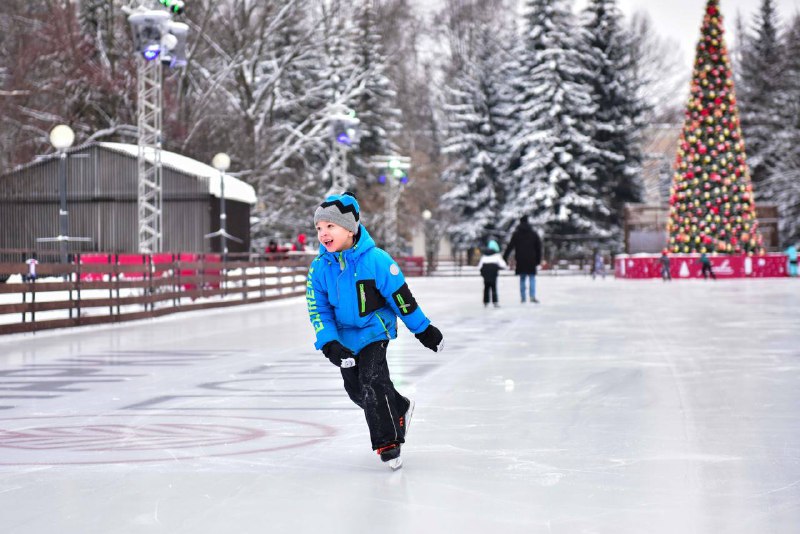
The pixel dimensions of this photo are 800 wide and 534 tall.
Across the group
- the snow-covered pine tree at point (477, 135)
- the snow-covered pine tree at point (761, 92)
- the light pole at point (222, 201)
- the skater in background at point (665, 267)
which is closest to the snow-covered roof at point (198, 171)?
the light pole at point (222, 201)

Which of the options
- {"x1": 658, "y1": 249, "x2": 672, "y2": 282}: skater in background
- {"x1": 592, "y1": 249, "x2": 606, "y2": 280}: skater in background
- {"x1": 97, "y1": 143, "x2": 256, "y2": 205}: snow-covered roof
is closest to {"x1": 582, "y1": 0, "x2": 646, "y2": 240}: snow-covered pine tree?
{"x1": 592, "y1": 249, "x2": 606, "y2": 280}: skater in background

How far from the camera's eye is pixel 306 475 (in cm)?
609

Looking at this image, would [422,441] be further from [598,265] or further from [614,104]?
[614,104]

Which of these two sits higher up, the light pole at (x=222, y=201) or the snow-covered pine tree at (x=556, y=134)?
the snow-covered pine tree at (x=556, y=134)

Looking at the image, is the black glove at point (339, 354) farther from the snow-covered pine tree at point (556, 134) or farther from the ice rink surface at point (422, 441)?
the snow-covered pine tree at point (556, 134)

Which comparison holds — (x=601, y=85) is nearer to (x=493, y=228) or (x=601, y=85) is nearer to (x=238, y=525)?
(x=493, y=228)

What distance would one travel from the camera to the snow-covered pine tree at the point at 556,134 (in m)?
63.3

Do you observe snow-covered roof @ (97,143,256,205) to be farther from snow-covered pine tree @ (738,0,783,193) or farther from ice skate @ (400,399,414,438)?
snow-covered pine tree @ (738,0,783,193)

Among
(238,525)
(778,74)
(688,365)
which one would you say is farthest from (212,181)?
(778,74)

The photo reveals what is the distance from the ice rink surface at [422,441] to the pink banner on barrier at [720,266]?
31.0 m

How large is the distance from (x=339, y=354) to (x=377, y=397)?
316 mm

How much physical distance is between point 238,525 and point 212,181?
2975 centimetres

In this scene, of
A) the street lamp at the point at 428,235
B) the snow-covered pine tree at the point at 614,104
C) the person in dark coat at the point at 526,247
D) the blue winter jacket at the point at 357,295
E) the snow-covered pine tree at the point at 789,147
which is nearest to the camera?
the blue winter jacket at the point at 357,295

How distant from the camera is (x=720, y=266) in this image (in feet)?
151
